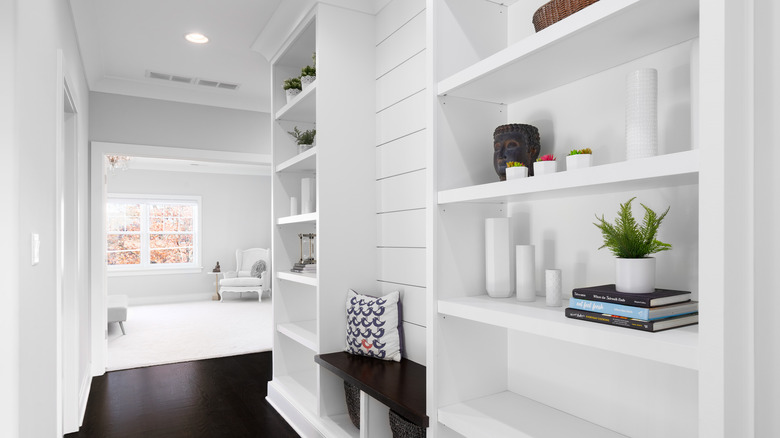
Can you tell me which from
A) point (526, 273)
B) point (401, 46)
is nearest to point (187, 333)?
point (401, 46)

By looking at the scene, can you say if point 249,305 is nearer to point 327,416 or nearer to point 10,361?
point 327,416

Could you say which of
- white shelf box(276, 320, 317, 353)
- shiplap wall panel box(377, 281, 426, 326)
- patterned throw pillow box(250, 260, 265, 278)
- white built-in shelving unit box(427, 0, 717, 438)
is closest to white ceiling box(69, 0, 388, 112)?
white built-in shelving unit box(427, 0, 717, 438)

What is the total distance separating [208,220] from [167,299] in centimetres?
167

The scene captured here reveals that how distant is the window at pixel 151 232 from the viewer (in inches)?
350

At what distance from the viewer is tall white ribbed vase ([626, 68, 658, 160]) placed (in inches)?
48.6

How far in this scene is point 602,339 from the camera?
1153 millimetres

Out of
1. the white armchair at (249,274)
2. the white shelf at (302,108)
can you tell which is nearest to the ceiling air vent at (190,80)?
the white shelf at (302,108)

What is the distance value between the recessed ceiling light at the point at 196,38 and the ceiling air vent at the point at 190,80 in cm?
91

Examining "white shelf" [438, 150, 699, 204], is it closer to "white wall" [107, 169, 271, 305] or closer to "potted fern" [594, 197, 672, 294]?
"potted fern" [594, 197, 672, 294]

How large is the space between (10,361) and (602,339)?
5.05ft

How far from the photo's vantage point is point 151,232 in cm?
918

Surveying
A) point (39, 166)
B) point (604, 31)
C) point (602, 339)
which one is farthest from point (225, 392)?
point (604, 31)

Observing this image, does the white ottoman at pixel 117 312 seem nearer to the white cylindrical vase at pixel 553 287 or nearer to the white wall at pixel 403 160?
the white wall at pixel 403 160

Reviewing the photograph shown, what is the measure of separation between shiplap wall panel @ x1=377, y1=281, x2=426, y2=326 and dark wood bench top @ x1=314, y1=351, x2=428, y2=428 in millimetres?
226
